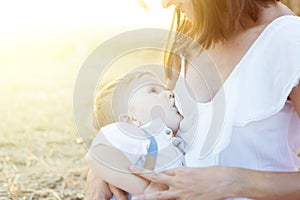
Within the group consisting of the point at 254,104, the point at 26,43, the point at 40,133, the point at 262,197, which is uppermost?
the point at 254,104

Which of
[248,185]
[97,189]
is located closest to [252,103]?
[248,185]

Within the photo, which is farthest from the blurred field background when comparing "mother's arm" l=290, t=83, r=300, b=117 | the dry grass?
"mother's arm" l=290, t=83, r=300, b=117

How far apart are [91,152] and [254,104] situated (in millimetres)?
390

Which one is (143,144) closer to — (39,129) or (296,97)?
(296,97)

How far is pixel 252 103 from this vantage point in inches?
59.0

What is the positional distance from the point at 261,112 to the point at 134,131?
307 mm

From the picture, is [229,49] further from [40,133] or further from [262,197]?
[40,133]

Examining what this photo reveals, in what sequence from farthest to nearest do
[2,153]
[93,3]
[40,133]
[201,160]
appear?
[93,3] < [40,133] < [2,153] < [201,160]

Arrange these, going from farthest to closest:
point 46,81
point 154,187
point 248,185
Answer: point 46,81 < point 154,187 < point 248,185

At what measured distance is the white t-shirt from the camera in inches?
57.4

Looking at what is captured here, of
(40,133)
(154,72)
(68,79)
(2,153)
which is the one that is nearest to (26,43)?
(68,79)

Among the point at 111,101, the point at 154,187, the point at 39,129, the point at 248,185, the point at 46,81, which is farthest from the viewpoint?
the point at 46,81

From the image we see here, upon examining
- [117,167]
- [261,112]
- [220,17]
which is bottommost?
[117,167]

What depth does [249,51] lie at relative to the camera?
1.52m
